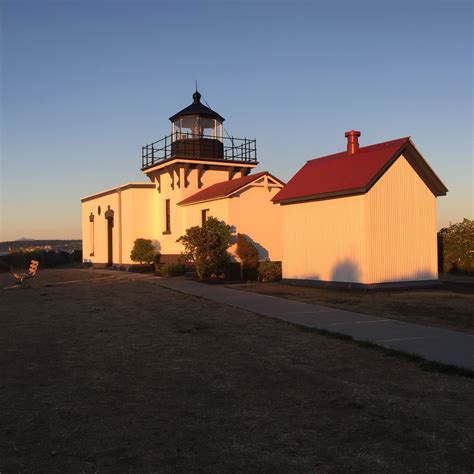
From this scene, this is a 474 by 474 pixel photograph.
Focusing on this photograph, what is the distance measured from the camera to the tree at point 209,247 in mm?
22953

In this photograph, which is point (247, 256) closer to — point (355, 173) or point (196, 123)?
point (355, 173)

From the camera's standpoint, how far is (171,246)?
1156 inches

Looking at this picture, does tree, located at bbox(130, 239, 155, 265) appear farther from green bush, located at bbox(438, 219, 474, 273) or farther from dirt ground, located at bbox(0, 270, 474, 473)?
dirt ground, located at bbox(0, 270, 474, 473)

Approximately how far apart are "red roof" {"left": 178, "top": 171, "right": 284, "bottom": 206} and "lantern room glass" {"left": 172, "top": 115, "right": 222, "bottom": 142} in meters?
2.79

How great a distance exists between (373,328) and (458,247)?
54.4ft

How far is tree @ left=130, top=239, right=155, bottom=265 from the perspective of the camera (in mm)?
29750

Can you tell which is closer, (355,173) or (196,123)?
(355,173)

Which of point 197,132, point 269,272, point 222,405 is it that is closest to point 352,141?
point 269,272

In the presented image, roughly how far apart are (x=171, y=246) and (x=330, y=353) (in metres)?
21.5

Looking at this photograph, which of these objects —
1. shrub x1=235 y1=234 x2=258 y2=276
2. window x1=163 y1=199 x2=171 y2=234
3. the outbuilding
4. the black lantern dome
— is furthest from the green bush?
window x1=163 y1=199 x2=171 y2=234

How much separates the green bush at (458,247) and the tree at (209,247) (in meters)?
10.4

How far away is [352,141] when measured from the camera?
2036 centimetres

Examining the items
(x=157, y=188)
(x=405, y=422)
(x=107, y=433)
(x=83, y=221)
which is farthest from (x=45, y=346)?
(x=83, y=221)

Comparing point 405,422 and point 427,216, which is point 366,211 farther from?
point 405,422
